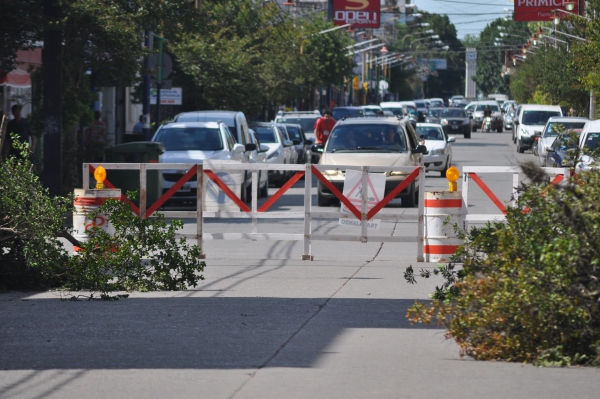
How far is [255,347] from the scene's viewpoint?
25.8 ft

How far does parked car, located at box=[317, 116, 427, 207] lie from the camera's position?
69.0 ft

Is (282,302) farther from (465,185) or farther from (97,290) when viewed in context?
(465,185)

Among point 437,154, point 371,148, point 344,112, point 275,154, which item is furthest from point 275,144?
point 344,112

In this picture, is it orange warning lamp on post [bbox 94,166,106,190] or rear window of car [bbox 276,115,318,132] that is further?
rear window of car [bbox 276,115,318,132]

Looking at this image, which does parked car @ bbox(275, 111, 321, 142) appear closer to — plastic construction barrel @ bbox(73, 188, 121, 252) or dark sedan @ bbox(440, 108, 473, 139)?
dark sedan @ bbox(440, 108, 473, 139)

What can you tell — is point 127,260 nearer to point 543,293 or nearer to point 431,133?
point 543,293

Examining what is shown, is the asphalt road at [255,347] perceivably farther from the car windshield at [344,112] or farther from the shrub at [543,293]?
the car windshield at [344,112]

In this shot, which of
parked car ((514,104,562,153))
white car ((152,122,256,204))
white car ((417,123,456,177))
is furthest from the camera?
parked car ((514,104,562,153))

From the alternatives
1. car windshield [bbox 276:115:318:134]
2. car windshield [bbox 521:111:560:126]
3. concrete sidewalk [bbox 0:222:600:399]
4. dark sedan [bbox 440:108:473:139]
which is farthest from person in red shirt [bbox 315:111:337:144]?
dark sedan [bbox 440:108:473:139]

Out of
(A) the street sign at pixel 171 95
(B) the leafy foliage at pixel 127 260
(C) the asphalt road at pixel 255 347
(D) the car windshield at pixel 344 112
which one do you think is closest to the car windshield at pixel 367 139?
(C) the asphalt road at pixel 255 347

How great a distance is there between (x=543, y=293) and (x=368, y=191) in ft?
21.2

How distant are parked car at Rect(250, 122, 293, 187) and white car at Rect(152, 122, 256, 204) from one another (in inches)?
202

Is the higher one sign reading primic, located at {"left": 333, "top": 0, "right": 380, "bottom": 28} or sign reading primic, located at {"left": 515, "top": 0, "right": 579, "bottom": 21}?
sign reading primic, located at {"left": 333, "top": 0, "right": 380, "bottom": 28}

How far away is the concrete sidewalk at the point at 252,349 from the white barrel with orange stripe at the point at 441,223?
158cm
